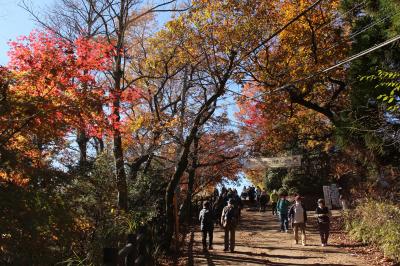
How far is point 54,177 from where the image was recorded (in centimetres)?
681

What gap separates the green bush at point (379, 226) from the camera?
10.6 metres

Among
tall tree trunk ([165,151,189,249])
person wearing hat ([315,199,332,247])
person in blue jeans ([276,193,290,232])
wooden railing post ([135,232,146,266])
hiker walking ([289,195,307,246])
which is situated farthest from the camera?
person in blue jeans ([276,193,290,232])

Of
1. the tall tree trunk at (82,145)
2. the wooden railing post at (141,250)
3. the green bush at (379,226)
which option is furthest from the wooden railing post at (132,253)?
the tall tree trunk at (82,145)

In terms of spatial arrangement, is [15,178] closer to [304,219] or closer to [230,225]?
[230,225]

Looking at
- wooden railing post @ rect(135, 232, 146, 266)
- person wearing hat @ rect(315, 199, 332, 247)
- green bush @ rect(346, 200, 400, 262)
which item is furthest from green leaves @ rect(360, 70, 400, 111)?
wooden railing post @ rect(135, 232, 146, 266)

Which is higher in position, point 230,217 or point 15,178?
point 15,178

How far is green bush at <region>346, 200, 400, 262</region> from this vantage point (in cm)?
1055

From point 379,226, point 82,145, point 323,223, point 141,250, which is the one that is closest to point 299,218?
point 323,223

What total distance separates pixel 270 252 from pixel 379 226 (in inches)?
138

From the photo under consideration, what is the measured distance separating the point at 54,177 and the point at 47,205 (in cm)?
127

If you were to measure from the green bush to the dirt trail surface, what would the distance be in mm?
912

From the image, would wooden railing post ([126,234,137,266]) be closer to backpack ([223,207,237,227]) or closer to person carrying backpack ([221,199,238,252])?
person carrying backpack ([221,199,238,252])

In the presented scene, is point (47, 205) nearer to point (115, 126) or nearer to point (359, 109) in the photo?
point (115, 126)

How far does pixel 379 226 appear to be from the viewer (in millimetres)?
12422
